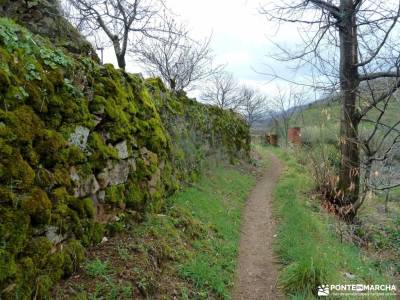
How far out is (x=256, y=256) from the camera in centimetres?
527

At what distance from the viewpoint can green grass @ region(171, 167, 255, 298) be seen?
4.01 meters

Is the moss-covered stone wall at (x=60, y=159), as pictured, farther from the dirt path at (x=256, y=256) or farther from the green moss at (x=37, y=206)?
the dirt path at (x=256, y=256)

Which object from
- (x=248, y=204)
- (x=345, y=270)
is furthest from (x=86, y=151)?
(x=248, y=204)

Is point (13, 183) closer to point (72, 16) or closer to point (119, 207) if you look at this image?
point (119, 207)

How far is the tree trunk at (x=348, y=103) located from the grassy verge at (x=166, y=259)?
345cm

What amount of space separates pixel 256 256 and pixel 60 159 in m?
3.42

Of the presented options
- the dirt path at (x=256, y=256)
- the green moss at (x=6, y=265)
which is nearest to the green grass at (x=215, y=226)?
the dirt path at (x=256, y=256)

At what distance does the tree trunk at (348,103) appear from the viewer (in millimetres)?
7364

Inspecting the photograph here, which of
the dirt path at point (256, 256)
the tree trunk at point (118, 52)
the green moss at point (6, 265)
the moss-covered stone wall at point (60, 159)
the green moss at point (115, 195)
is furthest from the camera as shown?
the tree trunk at point (118, 52)

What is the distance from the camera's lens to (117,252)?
3721 millimetres

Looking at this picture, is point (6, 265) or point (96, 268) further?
point (96, 268)

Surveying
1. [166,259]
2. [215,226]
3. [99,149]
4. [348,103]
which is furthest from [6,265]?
[348,103]

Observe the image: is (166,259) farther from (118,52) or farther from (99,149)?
(118,52)

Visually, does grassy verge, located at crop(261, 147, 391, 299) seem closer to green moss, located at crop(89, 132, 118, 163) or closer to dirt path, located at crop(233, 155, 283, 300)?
dirt path, located at crop(233, 155, 283, 300)
